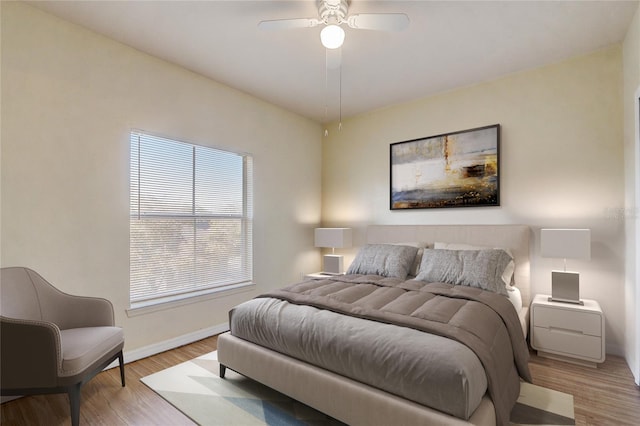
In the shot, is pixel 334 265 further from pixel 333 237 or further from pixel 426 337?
pixel 426 337

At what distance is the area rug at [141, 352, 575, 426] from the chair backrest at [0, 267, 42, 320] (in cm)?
95

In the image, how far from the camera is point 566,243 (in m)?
2.85

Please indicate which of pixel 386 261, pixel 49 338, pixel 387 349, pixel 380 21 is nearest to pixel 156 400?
pixel 49 338

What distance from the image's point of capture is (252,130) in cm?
406

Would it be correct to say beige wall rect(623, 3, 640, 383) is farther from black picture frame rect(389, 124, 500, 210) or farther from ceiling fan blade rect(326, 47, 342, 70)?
ceiling fan blade rect(326, 47, 342, 70)

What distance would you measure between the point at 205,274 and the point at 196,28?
2.43 m

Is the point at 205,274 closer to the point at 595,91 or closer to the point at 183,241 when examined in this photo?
the point at 183,241

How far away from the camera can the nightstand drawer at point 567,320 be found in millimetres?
2641

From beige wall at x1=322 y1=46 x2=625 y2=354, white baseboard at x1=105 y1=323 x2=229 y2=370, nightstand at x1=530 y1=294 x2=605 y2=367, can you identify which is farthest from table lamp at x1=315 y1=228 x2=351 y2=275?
nightstand at x1=530 y1=294 x2=605 y2=367

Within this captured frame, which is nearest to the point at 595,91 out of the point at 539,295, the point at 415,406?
the point at 539,295

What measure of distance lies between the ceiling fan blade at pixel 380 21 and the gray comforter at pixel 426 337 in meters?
1.90

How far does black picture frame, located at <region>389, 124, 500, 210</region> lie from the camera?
3.58 metres

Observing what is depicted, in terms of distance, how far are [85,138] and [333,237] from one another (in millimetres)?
2961

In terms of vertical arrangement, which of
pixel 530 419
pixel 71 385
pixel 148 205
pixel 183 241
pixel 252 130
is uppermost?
pixel 252 130
